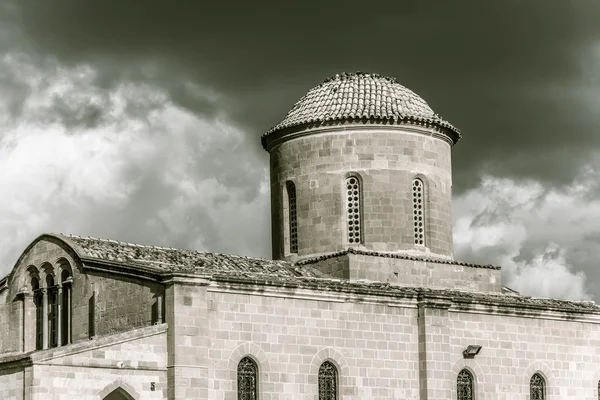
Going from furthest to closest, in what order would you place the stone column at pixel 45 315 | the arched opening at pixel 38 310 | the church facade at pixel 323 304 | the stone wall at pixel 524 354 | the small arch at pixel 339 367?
the stone wall at pixel 524 354 → the arched opening at pixel 38 310 → the stone column at pixel 45 315 → the small arch at pixel 339 367 → the church facade at pixel 323 304

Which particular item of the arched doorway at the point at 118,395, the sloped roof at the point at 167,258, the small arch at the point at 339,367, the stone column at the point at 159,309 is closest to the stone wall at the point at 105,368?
the arched doorway at the point at 118,395

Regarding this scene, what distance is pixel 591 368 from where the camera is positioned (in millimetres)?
34844

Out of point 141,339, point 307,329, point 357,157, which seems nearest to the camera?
point 141,339

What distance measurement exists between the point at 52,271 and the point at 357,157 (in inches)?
349

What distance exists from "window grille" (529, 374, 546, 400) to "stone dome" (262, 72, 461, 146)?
7.31 meters

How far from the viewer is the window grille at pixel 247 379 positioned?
93.8 ft

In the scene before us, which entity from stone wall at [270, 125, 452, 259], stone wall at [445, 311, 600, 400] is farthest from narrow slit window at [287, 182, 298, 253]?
Result: stone wall at [445, 311, 600, 400]

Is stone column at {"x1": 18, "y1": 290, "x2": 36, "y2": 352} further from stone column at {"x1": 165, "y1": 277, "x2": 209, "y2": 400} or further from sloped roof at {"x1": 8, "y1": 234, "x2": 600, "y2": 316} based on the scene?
stone column at {"x1": 165, "y1": 277, "x2": 209, "y2": 400}

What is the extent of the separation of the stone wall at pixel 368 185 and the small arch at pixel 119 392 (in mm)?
8964

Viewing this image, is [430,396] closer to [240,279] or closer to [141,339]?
[240,279]

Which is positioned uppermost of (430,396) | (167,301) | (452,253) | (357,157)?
(357,157)

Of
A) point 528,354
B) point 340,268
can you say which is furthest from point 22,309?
point 528,354

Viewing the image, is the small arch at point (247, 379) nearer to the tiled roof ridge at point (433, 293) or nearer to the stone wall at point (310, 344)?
the stone wall at point (310, 344)

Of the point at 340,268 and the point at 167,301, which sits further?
the point at 340,268
